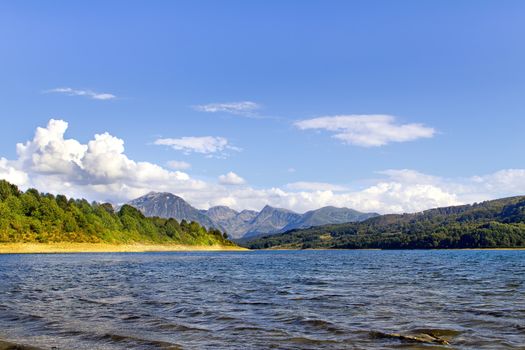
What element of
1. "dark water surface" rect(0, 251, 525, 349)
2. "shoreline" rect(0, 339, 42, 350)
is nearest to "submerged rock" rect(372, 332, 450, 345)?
"dark water surface" rect(0, 251, 525, 349)

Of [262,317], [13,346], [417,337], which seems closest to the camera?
[13,346]

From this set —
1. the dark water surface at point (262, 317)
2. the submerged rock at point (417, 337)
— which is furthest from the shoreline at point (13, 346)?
the submerged rock at point (417, 337)

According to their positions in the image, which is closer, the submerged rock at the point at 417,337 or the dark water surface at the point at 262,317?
the submerged rock at the point at 417,337

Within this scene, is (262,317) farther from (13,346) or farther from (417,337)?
(13,346)

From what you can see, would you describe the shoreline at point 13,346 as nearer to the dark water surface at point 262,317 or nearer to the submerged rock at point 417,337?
the dark water surface at point 262,317

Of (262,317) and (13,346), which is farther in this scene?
(262,317)

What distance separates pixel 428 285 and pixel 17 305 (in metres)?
31.1

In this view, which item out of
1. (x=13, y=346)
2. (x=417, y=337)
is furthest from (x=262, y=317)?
(x=13, y=346)

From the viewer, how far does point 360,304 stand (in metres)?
28.3

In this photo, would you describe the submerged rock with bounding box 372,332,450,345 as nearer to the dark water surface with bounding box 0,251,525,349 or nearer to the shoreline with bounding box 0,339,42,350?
the dark water surface with bounding box 0,251,525,349

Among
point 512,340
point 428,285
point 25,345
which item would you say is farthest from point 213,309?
point 428,285

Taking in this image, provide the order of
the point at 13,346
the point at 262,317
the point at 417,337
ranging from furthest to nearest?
the point at 262,317 → the point at 417,337 → the point at 13,346

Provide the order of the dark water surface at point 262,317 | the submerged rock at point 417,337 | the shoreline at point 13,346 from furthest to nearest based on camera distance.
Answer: the dark water surface at point 262,317 < the submerged rock at point 417,337 < the shoreline at point 13,346

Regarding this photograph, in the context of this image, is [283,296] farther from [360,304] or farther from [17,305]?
[17,305]
